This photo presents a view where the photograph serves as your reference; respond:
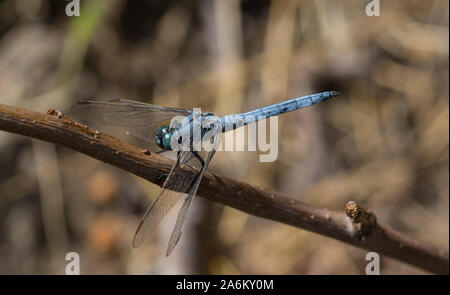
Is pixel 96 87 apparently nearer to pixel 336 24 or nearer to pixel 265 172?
pixel 265 172

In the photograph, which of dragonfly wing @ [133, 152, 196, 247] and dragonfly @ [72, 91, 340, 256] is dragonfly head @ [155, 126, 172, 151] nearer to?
dragonfly @ [72, 91, 340, 256]

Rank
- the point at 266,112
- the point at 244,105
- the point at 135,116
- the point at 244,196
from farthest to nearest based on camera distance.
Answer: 1. the point at 244,105
2. the point at 266,112
3. the point at 135,116
4. the point at 244,196

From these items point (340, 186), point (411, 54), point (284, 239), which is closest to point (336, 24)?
point (411, 54)

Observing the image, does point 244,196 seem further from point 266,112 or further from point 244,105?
point 244,105

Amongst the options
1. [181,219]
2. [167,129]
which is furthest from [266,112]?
[181,219]

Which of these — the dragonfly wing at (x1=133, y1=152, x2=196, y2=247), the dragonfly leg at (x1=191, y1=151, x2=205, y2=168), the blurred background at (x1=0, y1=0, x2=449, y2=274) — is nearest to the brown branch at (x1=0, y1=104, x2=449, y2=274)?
the dragonfly wing at (x1=133, y1=152, x2=196, y2=247)

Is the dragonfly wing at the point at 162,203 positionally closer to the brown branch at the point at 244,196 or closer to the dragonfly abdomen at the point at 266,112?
the brown branch at the point at 244,196
